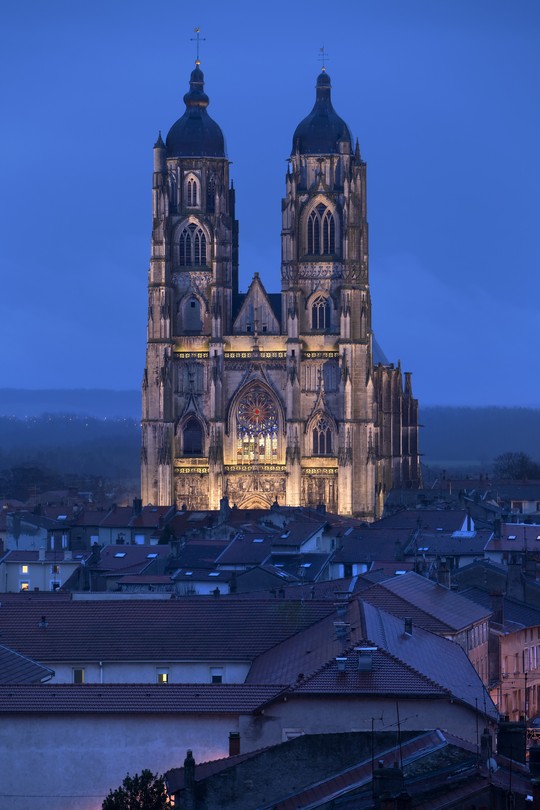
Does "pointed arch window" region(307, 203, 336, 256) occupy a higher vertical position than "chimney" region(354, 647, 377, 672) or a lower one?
higher

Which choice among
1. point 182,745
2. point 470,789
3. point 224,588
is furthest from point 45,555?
point 470,789

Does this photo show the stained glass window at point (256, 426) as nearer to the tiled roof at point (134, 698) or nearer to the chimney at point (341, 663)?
the tiled roof at point (134, 698)

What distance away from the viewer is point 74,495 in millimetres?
181000

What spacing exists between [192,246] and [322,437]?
48.4ft

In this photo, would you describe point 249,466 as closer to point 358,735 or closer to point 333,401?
point 333,401

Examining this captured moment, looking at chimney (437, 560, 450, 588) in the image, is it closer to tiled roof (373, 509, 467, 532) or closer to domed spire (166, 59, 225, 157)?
tiled roof (373, 509, 467, 532)

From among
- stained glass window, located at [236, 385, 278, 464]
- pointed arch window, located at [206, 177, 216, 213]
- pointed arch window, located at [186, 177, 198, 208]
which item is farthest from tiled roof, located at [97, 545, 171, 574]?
pointed arch window, located at [186, 177, 198, 208]

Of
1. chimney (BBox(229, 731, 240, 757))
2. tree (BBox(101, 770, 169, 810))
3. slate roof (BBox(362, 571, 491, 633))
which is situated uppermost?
slate roof (BBox(362, 571, 491, 633))

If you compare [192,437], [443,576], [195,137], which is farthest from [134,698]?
[195,137]

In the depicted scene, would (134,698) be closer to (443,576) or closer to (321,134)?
(443,576)

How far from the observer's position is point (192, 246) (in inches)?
5861

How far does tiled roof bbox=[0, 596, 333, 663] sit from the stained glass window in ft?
289

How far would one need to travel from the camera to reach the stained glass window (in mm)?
147250

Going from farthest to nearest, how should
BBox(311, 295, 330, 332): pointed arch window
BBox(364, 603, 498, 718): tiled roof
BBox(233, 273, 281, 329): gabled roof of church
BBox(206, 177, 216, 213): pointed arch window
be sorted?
BBox(206, 177, 216, 213): pointed arch window
BBox(233, 273, 281, 329): gabled roof of church
BBox(311, 295, 330, 332): pointed arch window
BBox(364, 603, 498, 718): tiled roof
